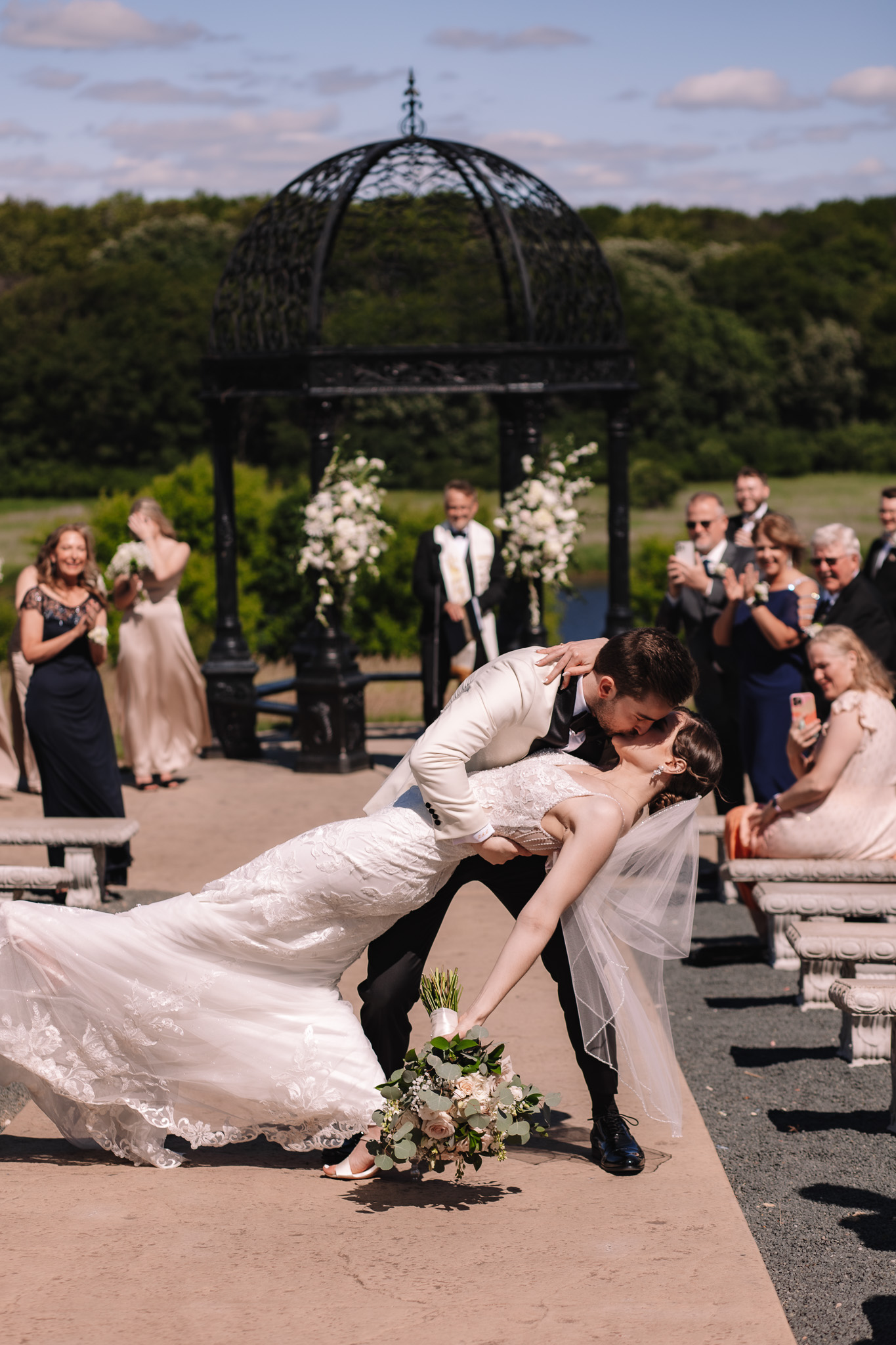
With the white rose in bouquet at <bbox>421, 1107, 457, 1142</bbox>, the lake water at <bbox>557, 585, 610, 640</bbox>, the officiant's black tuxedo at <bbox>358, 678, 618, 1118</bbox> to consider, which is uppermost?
the officiant's black tuxedo at <bbox>358, 678, 618, 1118</bbox>

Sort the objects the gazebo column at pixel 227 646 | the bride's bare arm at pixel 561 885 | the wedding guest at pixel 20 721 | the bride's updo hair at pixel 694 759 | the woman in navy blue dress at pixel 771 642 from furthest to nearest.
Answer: the gazebo column at pixel 227 646 → the wedding guest at pixel 20 721 → the woman in navy blue dress at pixel 771 642 → the bride's updo hair at pixel 694 759 → the bride's bare arm at pixel 561 885

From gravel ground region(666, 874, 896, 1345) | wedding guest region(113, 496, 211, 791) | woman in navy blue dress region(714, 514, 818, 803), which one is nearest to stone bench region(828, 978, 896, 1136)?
gravel ground region(666, 874, 896, 1345)

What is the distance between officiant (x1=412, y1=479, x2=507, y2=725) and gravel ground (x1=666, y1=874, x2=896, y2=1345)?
364 centimetres

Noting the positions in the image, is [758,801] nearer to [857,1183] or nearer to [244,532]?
Answer: [857,1183]

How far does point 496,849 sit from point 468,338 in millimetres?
34840

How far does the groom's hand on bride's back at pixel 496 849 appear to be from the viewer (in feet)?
11.8

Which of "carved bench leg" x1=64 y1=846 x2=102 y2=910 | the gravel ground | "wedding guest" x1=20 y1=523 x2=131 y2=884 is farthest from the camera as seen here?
"wedding guest" x1=20 y1=523 x2=131 y2=884

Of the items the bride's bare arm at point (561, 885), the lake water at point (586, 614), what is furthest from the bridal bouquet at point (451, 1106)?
the lake water at point (586, 614)

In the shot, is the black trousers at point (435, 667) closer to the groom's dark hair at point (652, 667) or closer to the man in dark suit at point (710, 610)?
the man in dark suit at point (710, 610)

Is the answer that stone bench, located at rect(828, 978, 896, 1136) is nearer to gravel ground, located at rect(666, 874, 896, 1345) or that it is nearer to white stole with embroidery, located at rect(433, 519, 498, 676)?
gravel ground, located at rect(666, 874, 896, 1345)

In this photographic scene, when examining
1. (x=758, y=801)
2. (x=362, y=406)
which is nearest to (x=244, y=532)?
(x=758, y=801)

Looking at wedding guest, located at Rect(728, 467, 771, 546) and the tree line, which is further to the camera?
the tree line

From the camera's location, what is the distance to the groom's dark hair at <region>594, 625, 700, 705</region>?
138 inches

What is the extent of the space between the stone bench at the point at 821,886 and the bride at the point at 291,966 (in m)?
1.27
